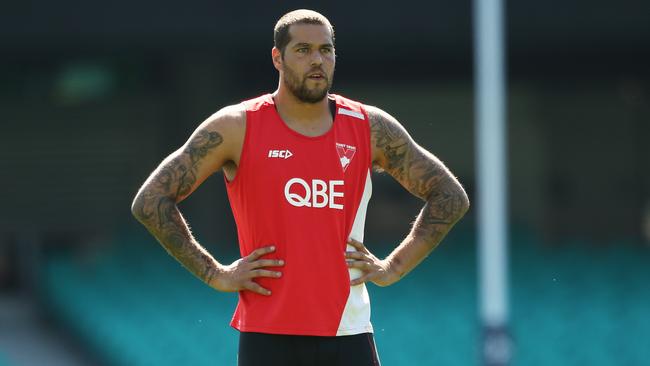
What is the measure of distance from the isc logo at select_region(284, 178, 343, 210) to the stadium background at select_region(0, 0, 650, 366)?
5962 millimetres

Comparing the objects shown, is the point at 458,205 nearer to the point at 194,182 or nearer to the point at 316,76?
the point at 316,76

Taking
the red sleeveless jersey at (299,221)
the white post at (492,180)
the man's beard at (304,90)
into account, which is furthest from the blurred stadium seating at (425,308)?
the man's beard at (304,90)

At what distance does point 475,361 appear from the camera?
1020 cm

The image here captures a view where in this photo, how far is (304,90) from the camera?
4262 mm

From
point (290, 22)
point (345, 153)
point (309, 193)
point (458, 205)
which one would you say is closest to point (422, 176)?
point (458, 205)

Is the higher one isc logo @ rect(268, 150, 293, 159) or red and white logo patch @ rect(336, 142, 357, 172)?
isc logo @ rect(268, 150, 293, 159)

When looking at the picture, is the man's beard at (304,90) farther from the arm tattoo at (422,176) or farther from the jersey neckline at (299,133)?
the arm tattoo at (422,176)

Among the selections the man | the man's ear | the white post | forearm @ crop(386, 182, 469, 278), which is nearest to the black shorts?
the man

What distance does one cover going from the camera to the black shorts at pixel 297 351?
4.18 metres

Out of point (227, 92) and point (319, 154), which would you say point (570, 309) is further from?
point (319, 154)

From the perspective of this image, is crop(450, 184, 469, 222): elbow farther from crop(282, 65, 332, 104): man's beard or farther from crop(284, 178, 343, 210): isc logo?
crop(282, 65, 332, 104): man's beard

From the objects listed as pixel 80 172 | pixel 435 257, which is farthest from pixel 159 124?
pixel 435 257

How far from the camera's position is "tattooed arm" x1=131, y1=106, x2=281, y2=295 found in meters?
→ 4.21

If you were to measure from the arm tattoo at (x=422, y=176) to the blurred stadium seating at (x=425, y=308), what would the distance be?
5.59 metres
